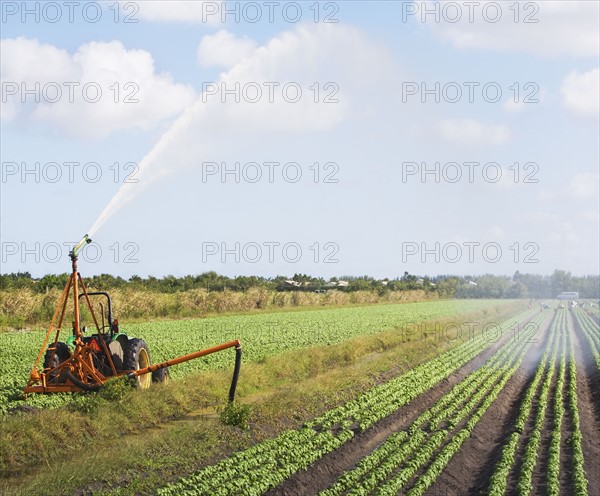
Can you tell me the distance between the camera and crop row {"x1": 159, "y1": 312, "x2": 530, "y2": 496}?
11.4 meters

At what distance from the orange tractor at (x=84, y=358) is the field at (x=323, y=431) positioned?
0.55m

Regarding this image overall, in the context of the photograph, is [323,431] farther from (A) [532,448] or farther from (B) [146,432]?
(A) [532,448]

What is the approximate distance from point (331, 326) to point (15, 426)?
31.3 metres

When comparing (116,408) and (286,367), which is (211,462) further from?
(286,367)

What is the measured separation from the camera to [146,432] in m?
15.2

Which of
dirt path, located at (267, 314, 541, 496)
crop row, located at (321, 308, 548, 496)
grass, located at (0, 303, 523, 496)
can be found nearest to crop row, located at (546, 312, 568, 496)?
dirt path, located at (267, 314, 541, 496)

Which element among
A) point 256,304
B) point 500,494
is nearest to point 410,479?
point 500,494

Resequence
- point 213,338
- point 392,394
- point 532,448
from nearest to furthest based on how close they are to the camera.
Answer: point 532,448, point 392,394, point 213,338

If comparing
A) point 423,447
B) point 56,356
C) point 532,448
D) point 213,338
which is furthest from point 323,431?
point 213,338

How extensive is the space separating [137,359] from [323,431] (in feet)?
14.5

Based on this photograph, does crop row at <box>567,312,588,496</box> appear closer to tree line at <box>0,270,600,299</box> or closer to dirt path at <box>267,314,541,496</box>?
dirt path at <box>267,314,541,496</box>

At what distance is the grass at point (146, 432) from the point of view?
447 inches

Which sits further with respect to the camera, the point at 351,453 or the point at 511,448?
the point at 511,448

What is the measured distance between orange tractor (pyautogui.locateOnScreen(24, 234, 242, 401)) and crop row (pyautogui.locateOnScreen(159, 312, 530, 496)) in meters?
2.40
